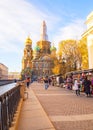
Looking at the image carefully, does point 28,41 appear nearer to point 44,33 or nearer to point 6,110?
point 44,33

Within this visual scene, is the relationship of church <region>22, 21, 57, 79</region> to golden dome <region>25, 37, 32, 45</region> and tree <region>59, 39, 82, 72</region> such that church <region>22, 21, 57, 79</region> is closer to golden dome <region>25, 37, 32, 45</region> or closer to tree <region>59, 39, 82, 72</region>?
golden dome <region>25, 37, 32, 45</region>

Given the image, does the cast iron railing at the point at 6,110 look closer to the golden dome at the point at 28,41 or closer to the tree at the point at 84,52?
the tree at the point at 84,52

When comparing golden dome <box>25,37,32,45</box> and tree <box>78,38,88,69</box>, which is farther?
golden dome <box>25,37,32,45</box>

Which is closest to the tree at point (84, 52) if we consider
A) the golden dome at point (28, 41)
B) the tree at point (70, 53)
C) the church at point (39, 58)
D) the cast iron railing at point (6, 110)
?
the tree at point (70, 53)

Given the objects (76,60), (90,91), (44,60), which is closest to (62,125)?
(90,91)

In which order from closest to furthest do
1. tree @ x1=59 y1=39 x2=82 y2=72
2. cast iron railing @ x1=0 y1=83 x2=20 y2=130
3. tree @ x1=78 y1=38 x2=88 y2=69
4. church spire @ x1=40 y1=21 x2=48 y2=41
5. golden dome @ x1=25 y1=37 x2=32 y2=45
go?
cast iron railing @ x1=0 y1=83 x2=20 y2=130 < tree @ x1=78 y1=38 x2=88 y2=69 < tree @ x1=59 y1=39 x2=82 y2=72 < golden dome @ x1=25 y1=37 x2=32 y2=45 < church spire @ x1=40 y1=21 x2=48 y2=41

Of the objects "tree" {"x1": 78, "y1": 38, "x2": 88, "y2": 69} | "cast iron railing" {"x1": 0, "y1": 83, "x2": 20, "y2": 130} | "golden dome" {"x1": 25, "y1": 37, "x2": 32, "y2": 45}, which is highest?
"golden dome" {"x1": 25, "y1": 37, "x2": 32, "y2": 45}

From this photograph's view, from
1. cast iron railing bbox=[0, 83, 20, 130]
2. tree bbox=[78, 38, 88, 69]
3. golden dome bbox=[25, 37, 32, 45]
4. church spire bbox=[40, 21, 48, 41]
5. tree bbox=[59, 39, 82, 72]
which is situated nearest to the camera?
cast iron railing bbox=[0, 83, 20, 130]

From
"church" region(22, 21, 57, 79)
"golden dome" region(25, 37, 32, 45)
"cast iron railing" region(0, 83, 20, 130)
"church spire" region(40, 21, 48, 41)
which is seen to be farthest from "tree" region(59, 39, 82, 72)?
"church spire" region(40, 21, 48, 41)

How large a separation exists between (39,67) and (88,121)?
450 feet

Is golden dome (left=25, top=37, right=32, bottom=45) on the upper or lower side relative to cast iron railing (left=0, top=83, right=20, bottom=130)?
upper

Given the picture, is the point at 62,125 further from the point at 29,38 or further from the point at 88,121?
the point at 29,38

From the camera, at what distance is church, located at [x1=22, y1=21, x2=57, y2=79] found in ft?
466

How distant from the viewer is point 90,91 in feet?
76.9
